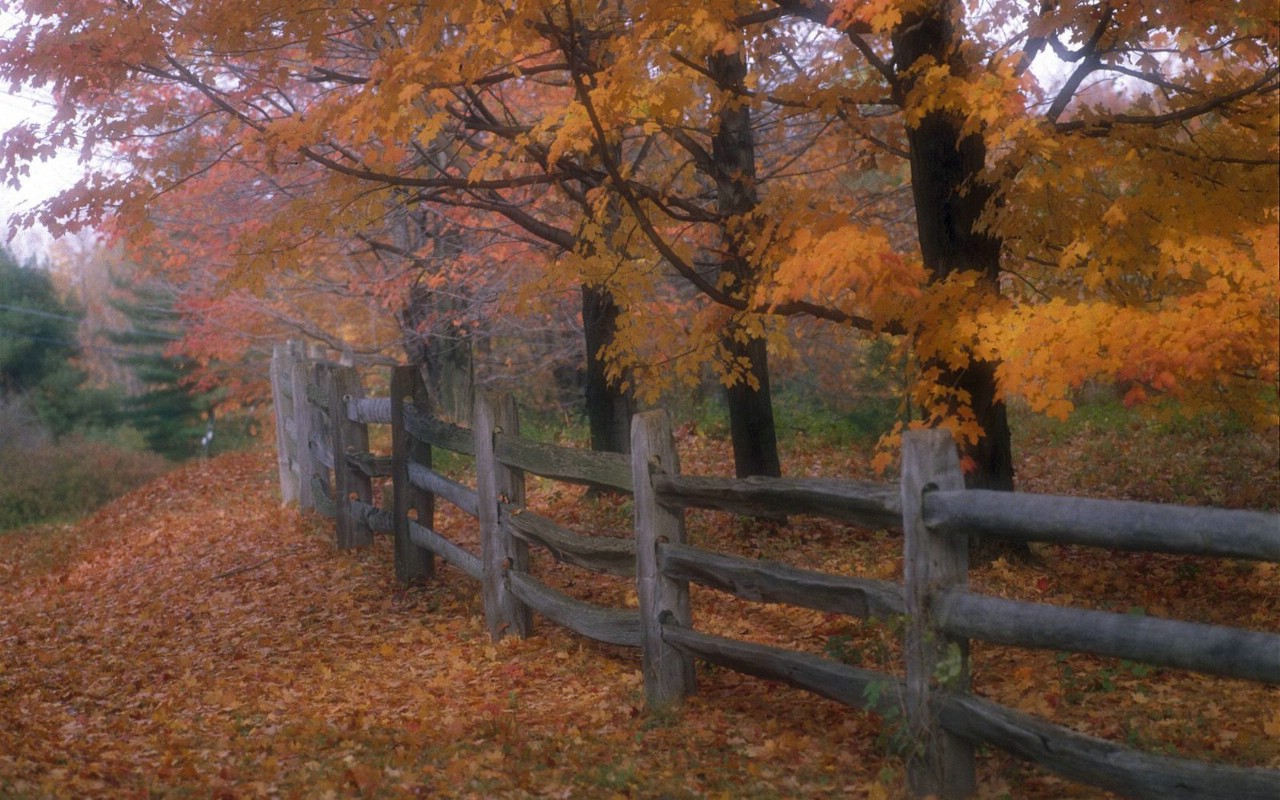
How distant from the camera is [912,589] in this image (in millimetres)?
4641

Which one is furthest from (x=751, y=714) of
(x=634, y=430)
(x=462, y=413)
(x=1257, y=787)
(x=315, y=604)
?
(x=462, y=413)

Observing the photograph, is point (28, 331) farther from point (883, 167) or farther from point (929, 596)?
point (929, 596)

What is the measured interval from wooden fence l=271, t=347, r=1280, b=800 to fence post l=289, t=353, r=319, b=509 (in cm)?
605

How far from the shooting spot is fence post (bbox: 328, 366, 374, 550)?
11523 mm

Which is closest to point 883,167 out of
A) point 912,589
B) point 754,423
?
point 754,423

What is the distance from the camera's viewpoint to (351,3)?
28.5ft

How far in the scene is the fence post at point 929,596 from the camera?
179 inches

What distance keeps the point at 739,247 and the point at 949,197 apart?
5.38ft

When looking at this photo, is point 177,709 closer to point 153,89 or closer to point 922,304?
point 922,304

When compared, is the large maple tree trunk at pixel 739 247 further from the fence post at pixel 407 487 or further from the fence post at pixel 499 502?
the fence post at pixel 407 487

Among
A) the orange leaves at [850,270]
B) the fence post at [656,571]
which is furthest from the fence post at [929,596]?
the orange leaves at [850,270]

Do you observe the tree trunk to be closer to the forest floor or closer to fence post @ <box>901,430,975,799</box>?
the forest floor

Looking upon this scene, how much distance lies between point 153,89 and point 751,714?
14.7 m

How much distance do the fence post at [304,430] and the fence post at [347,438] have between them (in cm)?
226
